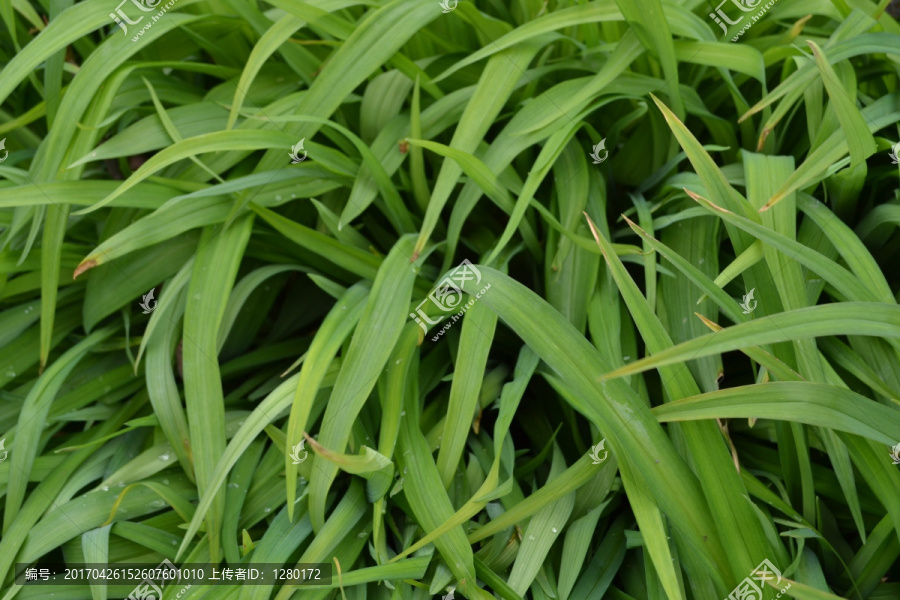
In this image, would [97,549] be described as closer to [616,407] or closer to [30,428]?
[30,428]

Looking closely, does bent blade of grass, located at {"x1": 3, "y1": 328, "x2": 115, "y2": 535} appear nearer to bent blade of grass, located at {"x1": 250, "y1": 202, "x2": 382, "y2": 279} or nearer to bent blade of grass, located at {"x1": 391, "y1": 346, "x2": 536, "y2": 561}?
bent blade of grass, located at {"x1": 250, "y1": 202, "x2": 382, "y2": 279}

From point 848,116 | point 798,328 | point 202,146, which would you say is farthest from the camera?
point 202,146

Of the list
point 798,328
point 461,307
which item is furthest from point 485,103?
point 798,328

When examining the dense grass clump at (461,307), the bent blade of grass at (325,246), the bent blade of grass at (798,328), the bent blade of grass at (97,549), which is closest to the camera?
the bent blade of grass at (798,328)

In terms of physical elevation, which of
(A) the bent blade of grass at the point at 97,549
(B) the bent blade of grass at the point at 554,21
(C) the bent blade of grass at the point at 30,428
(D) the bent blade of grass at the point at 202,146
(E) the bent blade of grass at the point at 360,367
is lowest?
(A) the bent blade of grass at the point at 97,549

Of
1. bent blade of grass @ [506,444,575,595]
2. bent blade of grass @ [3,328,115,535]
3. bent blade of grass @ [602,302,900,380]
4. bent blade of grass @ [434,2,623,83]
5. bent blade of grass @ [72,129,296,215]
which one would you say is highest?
bent blade of grass @ [434,2,623,83]

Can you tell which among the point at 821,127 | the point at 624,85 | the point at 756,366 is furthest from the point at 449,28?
the point at 756,366

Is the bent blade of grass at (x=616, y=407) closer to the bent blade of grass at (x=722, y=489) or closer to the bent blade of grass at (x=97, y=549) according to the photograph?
the bent blade of grass at (x=722, y=489)

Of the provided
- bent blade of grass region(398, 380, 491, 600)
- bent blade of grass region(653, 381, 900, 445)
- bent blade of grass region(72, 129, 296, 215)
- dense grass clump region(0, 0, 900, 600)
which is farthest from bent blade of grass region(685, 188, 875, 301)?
bent blade of grass region(72, 129, 296, 215)

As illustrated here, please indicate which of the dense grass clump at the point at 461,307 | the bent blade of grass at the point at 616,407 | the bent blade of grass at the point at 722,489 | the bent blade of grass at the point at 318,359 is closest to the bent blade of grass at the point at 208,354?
the dense grass clump at the point at 461,307
